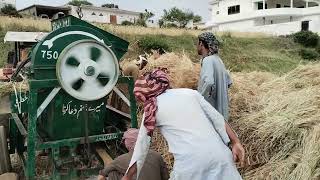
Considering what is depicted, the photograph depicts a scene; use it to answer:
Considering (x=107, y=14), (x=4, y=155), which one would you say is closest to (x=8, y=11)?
(x=107, y=14)

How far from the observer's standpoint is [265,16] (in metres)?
49.3

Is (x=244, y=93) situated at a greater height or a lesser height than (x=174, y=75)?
lesser

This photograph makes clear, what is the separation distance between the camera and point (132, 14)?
218 ft

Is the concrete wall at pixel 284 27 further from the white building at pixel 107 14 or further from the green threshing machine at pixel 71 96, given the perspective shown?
the green threshing machine at pixel 71 96

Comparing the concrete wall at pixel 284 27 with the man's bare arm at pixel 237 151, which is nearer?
the man's bare arm at pixel 237 151

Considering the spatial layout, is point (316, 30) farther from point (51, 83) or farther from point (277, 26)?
point (51, 83)

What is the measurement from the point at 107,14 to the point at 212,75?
2417 inches

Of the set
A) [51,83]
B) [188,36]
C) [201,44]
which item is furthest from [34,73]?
[188,36]

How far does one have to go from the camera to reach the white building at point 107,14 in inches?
2456

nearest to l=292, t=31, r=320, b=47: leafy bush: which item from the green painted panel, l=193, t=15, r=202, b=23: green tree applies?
l=193, t=15, r=202, b=23: green tree

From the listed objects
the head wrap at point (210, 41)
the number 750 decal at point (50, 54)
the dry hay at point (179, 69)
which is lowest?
the dry hay at point (179, 69)

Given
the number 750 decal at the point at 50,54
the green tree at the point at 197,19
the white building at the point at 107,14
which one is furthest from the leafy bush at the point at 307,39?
the number 750 decal at the point at 50,54

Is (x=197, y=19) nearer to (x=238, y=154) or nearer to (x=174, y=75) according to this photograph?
(x=174, y=75)

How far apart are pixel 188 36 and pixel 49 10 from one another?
78.7 ft
